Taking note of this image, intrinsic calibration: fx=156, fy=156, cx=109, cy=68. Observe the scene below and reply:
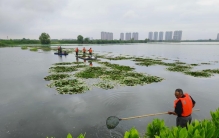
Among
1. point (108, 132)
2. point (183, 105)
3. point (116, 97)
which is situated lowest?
point (108, 132)

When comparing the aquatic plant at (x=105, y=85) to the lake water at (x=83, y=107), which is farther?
the aquatic plant at (x=105, y=85)

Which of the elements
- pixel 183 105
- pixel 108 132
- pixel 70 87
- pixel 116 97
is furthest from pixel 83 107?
pixel 183 105

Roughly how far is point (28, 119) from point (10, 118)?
1.02 m

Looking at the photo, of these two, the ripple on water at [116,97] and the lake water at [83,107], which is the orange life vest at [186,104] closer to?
the lake water at [83,107]

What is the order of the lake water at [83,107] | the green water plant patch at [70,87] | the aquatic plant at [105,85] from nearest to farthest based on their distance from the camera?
the lake water at [83,107] < the green water plant patch at [70,87] < the aquatic plant at [105,85]

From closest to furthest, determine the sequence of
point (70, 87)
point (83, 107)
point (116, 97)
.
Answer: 1. point (83, 107)
2. point (116, 97)
3. point (70, 87)

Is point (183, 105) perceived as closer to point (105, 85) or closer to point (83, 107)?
point (83, 107)

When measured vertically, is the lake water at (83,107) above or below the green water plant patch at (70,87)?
below

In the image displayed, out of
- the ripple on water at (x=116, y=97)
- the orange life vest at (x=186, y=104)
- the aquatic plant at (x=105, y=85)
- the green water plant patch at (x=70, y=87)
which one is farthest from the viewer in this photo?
the aquatic plant at (x=105, y=85)

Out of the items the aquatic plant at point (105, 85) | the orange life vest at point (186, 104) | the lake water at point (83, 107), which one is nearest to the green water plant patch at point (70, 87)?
the lake water at point (83, 107)

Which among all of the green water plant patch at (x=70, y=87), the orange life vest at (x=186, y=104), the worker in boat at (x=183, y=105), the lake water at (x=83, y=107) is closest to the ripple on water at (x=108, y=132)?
the lake water at (x=83, y=107)

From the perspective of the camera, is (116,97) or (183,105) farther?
(116,97)

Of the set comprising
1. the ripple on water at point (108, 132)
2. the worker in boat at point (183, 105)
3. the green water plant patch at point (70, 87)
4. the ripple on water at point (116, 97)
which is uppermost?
the worker in boat at point (183, 105)

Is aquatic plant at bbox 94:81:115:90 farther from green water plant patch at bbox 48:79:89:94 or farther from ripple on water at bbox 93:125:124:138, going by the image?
ripple on water at bbox 93:125:124:138
